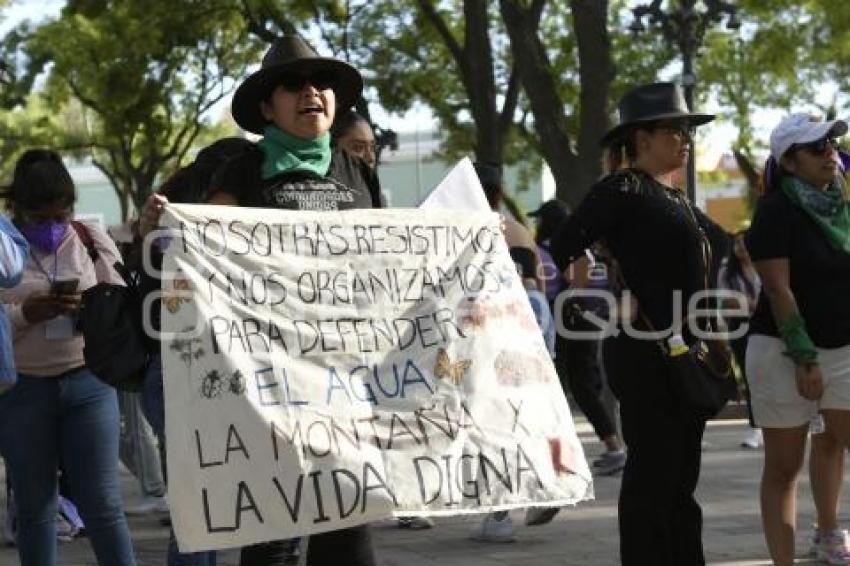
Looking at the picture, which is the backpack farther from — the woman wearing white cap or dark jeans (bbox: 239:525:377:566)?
the woman wearing white cap

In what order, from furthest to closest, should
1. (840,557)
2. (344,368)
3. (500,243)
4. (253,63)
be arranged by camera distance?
(253,63) < (840,557) < (500,243) < (344,368)

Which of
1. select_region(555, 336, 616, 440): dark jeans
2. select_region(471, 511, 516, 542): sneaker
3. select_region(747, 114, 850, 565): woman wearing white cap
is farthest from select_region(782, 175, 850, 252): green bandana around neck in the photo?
select_region(555, 336, 616, 440): dark jeans

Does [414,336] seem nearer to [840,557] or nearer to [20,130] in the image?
[840,557]

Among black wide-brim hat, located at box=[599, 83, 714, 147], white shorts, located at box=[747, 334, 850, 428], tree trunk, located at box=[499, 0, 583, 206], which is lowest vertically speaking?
white shorts, located at box=[747, 334, 850, 428]

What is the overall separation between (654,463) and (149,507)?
452cm

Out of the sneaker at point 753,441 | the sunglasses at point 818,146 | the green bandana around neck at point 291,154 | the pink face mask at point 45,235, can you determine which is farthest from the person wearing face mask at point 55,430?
the sneaker at point 753,441

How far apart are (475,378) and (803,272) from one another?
2.10 metres

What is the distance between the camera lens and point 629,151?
6242 mm

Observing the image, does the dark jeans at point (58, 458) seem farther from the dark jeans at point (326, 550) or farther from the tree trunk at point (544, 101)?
the tree trunk at point (544, 101)

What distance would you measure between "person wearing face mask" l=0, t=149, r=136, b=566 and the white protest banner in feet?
3.72

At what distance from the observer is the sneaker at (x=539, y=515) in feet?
27.7

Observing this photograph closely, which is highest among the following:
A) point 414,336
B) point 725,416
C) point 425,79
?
point 425,79

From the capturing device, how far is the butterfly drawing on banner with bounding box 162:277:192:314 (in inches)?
185

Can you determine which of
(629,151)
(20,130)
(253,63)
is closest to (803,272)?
(629,151)
